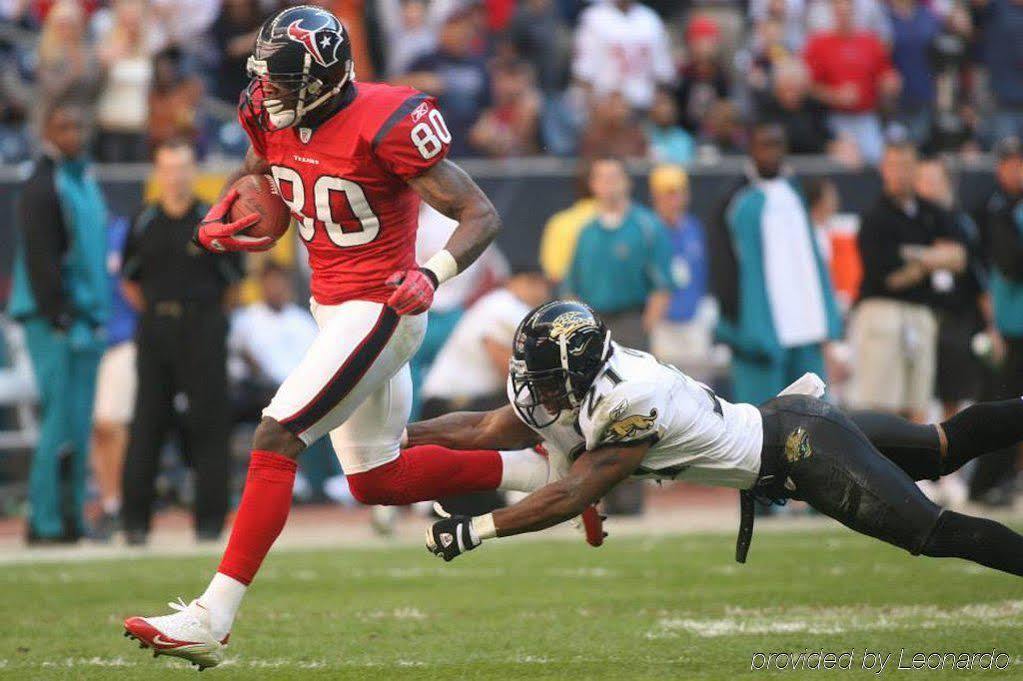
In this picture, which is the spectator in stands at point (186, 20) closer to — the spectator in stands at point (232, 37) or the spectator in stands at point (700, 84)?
the spectator in stands at point (232, 37)

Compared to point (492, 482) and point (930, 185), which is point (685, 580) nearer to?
point (492, 482)

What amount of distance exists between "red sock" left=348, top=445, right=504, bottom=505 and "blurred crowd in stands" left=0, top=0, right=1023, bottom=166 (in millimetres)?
6066

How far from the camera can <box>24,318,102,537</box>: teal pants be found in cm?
878

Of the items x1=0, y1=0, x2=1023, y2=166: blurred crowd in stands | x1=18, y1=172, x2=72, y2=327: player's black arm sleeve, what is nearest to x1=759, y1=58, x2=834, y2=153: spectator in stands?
x1=0, y1=0, x2=1023, y2=166: blurred crowd in stands

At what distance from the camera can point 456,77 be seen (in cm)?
1257

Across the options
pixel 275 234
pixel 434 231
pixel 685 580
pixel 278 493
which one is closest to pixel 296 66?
pixel 275 234

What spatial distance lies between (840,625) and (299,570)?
8.96 ft

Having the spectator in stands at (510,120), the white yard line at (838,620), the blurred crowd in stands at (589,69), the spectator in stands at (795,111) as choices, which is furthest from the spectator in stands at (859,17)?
the white yard line at (838,620)

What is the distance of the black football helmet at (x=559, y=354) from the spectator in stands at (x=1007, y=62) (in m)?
9.23

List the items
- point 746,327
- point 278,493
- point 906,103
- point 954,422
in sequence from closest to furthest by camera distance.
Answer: point 278,493
point 954,422
point 746,327
point 906,103

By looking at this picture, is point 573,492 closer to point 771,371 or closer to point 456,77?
point 771,371

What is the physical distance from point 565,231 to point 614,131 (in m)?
1.83

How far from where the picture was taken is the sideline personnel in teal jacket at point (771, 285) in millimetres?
9578

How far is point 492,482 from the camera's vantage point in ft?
18.4
